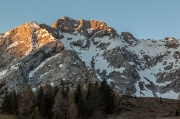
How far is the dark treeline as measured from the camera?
396ft

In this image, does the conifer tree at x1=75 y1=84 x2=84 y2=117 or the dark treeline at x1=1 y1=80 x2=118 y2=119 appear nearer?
the dark treeline at x1=1 y1=80 x2=118 y2=119

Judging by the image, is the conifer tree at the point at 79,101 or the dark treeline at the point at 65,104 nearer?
the dark treeline at the point at 65,104

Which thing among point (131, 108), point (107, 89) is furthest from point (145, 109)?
point (107, 89)

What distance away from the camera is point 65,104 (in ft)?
405

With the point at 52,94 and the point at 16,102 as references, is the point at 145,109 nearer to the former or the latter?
the point at 52,94

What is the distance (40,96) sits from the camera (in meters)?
Answer: 135

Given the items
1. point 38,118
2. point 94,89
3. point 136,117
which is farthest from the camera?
point 94,89

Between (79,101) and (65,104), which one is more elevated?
(79,101)

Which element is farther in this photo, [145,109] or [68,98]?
[145,109]

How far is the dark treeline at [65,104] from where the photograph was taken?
121 meters

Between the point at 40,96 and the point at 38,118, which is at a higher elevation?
the point at 40,96

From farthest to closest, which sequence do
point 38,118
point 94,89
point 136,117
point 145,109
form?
point 145,109
point 94,89
point 136,117
point 38,118

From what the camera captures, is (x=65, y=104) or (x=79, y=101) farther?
(x=79, y=101)

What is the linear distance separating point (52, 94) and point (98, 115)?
29.9 metres
